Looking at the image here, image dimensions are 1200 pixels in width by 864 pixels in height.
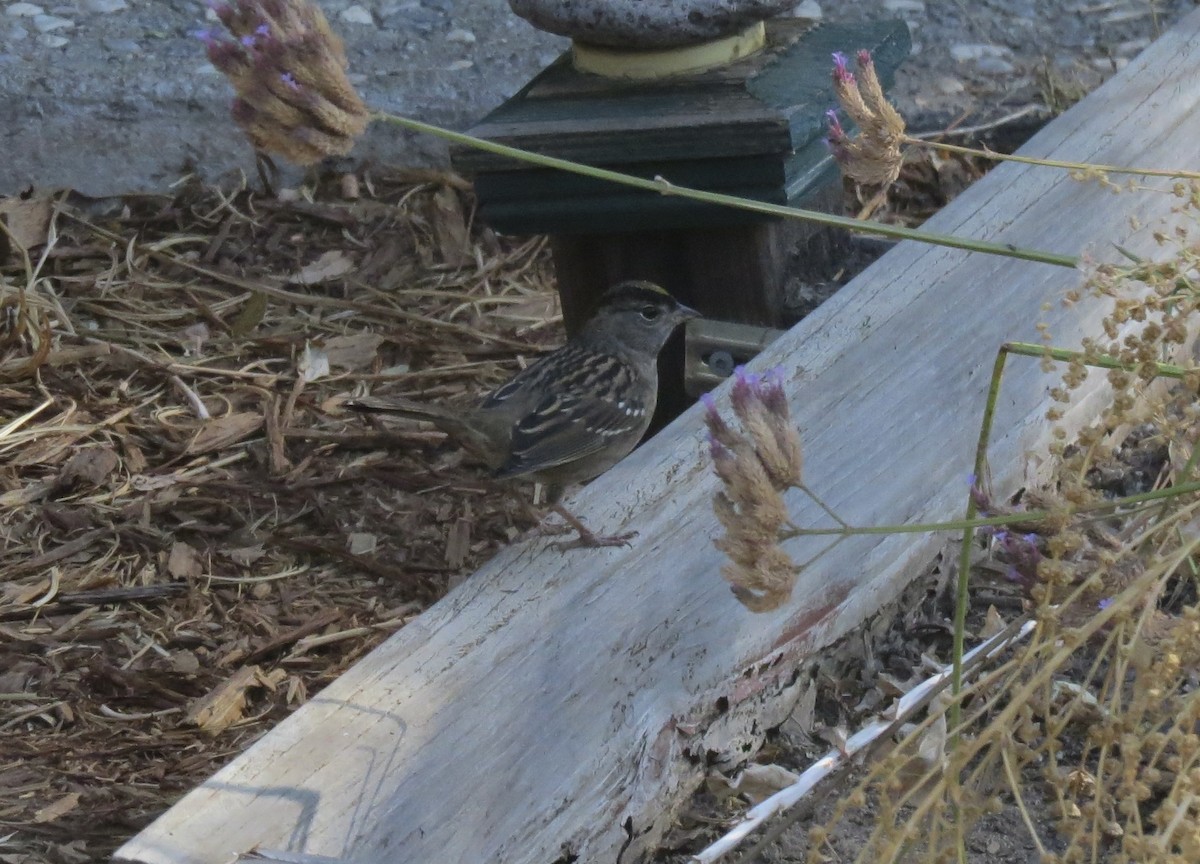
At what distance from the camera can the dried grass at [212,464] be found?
11.2 ft

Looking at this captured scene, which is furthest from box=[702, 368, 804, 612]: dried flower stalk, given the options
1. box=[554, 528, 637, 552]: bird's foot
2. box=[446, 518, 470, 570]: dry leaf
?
box=[446, 518, 470, 570]: dry leaf

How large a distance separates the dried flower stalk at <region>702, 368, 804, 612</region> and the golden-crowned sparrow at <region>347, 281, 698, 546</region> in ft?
7.62

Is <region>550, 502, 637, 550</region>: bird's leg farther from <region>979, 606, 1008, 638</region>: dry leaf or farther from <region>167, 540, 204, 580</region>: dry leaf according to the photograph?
<region>167, 540, 204, 580</region>: dry leaf

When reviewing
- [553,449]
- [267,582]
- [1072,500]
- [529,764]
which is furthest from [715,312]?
[1072,500]

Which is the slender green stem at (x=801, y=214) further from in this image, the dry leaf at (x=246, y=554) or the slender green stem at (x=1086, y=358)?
the dry leaf at (x=246, y=554)

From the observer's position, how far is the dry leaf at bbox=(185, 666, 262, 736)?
3381mm

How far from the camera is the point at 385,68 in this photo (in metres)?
6.00

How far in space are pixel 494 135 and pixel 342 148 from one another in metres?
1.92

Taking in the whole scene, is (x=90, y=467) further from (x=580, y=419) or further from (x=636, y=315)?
(x=636, y=315)

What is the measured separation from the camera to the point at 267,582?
3943mm

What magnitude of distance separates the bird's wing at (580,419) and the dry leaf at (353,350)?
0.80 m

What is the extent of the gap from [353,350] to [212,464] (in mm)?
725

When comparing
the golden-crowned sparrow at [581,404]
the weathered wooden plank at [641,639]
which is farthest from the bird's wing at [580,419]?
the weathered wooden plank at [641,639]

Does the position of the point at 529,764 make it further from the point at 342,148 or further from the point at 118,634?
the point at 118,634
